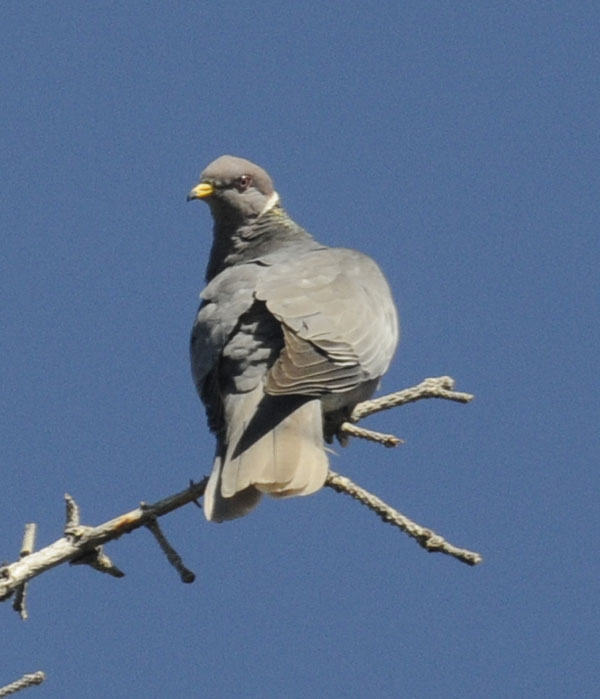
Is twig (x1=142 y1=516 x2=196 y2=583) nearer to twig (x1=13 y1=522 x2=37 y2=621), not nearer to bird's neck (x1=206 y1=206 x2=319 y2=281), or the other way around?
twig (x1=13 y1=522 x2=37 y2=621)

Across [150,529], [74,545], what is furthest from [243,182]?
[74,545]

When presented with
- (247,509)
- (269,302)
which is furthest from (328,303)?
(247,509)

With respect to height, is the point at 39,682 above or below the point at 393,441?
below

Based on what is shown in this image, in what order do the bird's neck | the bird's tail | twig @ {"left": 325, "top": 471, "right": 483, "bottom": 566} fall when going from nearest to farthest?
twig @ {"left": 325, "top": 471, "right": 483, "bottom": 566}
the bird's tail
the bird's neck

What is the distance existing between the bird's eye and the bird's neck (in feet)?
0.55

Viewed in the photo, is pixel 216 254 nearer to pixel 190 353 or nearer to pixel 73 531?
pixel 190 353

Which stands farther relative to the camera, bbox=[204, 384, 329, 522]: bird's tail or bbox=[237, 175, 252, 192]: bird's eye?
bbox=[237, 175, 252, 192]: bird's eye

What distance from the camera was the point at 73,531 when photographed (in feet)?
12.8

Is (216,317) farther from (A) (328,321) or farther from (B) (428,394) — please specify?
(B) (428,394)

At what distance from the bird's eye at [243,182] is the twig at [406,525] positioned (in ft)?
9.45

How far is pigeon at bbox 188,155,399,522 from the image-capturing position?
4.87 metres

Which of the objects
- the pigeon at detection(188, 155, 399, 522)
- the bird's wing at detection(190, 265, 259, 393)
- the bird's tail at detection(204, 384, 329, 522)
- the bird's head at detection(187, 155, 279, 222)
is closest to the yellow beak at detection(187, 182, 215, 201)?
the bird's head at detection(187, 155, 279, 222)

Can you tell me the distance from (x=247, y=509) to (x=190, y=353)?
92 cm

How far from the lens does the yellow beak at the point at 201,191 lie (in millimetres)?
6789
